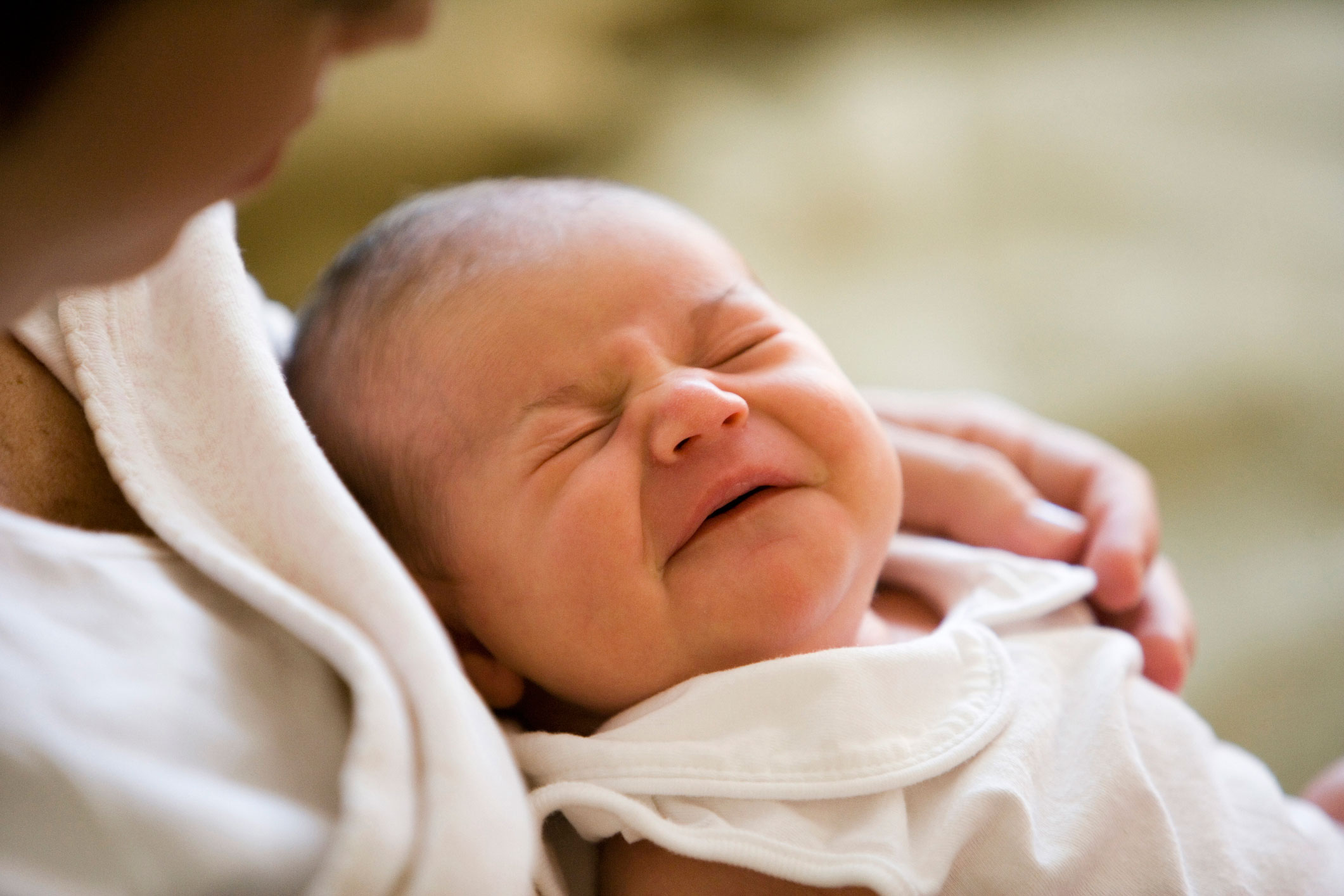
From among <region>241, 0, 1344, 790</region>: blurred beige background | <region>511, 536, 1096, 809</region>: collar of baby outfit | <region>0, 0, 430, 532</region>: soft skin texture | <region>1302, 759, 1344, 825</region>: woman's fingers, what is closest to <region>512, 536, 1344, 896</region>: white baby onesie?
<region>511, 536, 1096, 809</region>: collar of baby outfit

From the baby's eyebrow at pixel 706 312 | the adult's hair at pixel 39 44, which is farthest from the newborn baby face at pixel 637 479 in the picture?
the adult's hair at pixel 39 44

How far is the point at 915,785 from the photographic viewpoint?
715mm

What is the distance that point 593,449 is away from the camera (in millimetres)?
742

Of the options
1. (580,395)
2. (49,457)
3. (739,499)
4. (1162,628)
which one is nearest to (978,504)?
(1162,628)

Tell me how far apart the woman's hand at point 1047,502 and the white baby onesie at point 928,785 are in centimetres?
15

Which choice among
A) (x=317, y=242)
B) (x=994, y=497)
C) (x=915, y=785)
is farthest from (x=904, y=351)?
(x=317, y=242)

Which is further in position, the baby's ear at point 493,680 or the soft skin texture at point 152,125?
the baby's ear at point 493,680

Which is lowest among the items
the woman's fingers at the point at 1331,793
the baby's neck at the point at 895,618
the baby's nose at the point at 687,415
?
the woman's fingers at the point at 1331,793

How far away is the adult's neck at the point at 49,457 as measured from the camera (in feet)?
2.22

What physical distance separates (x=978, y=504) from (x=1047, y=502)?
10cm

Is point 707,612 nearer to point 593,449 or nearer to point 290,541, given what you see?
point 593,449

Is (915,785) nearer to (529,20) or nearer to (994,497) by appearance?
(994,497)

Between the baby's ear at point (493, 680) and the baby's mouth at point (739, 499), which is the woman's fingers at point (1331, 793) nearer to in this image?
the baby's mouth at point (739, 499)

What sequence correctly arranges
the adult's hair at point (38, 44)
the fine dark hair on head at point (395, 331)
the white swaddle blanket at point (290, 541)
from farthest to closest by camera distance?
the fine dark hair on head at point (395, 331)
the white swaddle blanket at point (290, 541)
the adult's hair at point (38, 44)
